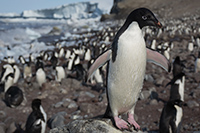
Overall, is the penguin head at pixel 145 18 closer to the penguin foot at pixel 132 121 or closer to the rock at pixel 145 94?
the penguin foot at pixel 132 121

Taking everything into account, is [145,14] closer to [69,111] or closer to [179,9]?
[69,111]

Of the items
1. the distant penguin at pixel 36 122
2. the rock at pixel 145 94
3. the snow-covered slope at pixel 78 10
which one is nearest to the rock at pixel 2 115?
the distant penguin at pixel 36 122

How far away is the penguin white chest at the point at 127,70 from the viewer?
8.43 ft

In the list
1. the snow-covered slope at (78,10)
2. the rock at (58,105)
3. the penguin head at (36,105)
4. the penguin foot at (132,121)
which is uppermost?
the snow-covered slope at (78,10)

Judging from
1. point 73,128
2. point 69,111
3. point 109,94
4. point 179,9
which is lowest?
point 69,111

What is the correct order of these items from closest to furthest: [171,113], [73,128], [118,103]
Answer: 1. [73,128]
2. [118,103]
3. [171,113]

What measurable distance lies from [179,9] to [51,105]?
42796 mm

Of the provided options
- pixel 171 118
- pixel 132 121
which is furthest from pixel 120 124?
pixel 171 118

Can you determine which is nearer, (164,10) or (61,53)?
(61,53)

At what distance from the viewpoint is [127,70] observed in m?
2.69

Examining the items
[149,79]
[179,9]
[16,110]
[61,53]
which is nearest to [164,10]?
[179,9]

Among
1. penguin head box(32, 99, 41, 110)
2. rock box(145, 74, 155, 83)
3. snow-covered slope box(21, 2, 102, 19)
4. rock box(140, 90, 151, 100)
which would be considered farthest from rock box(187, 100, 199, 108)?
snow-covered slope box(21, 2, 102, 19)

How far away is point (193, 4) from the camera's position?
42.4 meters

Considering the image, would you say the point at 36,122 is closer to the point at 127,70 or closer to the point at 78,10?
the point at 127,70
